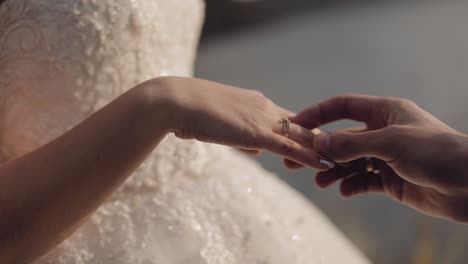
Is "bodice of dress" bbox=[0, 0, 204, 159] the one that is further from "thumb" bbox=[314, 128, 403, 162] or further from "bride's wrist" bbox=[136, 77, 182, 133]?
"thumb" bbox=[314, 128, 403, 162]

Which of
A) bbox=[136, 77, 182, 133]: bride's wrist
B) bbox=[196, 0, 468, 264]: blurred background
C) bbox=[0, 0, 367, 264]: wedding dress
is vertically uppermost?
bbox=[136, 77, 182, 133]: bride's wrist

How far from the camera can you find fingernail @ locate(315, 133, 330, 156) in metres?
0.63

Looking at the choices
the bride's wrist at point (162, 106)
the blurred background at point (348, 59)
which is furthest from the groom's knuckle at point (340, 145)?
the blurred background at point (348, 59)

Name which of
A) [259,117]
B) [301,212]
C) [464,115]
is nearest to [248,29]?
[464,115]

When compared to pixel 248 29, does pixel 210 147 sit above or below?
above

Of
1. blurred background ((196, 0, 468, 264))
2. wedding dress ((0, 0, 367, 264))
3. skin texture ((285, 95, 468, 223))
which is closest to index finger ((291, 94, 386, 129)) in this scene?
skin texture ((285, 95, 468, 223))

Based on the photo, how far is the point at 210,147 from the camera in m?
0.84

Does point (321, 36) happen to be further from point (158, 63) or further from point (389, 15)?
point (158, 63)

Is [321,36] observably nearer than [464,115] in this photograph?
No

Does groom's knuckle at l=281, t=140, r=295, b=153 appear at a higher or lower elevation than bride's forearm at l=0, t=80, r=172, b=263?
higher

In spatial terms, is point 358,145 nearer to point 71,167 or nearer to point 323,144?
point 323,144

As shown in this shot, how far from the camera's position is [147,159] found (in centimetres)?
76

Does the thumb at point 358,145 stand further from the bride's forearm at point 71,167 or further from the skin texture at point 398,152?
the bride's forearm at point 71,167

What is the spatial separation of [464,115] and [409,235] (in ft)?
1.64
